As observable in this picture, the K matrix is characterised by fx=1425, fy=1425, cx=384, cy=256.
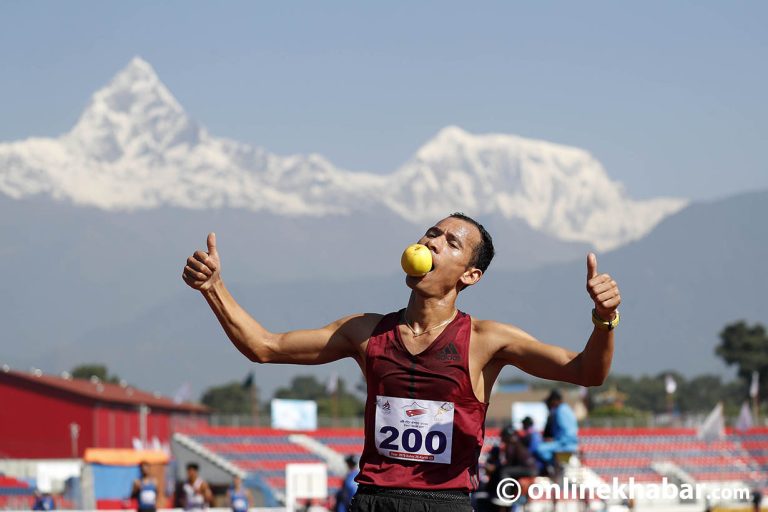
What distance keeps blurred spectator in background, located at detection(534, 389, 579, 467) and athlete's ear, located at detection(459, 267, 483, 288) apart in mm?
8181

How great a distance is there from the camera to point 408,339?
6414 mm

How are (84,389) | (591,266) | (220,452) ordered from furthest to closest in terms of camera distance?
(84,389) → (220,452) → (591,266)

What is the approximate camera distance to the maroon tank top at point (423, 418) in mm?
6273

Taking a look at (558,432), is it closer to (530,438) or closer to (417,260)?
(530,438)

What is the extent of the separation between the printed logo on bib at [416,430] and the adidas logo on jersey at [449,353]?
0.20 m

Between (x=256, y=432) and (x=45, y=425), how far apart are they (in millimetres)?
19395

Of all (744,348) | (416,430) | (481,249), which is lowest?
(416,430)

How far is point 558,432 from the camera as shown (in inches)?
576

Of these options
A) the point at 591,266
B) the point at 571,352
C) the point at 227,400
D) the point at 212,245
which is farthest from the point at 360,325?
the point at 227,400

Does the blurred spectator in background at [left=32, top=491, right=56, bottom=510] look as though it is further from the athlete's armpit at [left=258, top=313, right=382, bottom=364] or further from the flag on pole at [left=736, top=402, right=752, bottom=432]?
the flag on pole at [left=736, top=402, right=752, bottom=432]

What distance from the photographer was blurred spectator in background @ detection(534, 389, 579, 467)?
14.6 meters

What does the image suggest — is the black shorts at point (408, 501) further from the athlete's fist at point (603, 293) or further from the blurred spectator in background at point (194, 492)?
the blurred spectator in background at point (194, 492)

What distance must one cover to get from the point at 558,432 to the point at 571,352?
28.2 feet

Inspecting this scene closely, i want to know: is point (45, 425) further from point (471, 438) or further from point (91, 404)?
point (471, 438)
